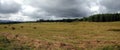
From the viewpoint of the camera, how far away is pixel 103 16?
7825 inches

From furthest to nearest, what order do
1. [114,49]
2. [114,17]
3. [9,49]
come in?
[114,17] < [9,49] < [114,49]

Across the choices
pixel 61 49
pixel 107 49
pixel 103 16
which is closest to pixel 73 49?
pixel 61 49

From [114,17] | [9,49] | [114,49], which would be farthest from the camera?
[114,17]

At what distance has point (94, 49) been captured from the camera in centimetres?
2661

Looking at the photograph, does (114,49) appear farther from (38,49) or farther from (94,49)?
(38,49)

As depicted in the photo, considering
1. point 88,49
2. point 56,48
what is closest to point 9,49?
point 56,48

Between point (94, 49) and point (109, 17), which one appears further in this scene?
point (109, 17)

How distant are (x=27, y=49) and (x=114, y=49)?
915cm

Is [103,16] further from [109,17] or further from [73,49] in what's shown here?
[73,49]

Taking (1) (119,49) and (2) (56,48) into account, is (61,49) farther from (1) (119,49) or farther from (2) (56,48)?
(1) (119,49)

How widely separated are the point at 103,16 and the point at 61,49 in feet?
580

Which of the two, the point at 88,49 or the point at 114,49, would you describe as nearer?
the point at 114,49

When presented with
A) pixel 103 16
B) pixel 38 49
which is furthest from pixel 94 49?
pixel 103 16

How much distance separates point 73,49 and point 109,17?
177 metres
